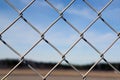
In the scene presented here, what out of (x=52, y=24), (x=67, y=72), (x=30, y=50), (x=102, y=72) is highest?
(x=67, y=72)

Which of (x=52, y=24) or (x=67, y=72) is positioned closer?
(x=52, y=24)

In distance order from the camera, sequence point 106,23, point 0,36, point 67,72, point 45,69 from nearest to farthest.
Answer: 1. point 0,36
2. point 106,23
3. point 45,69
4. point 67,72

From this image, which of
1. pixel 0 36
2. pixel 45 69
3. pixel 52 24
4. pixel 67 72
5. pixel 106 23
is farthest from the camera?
pixel 67 72

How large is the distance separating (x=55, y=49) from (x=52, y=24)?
0.47 ft

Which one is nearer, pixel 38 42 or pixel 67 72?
pixel 38 42

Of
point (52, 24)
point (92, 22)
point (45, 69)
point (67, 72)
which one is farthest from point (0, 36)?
point (67, 72)

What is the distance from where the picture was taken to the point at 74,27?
6.52ft

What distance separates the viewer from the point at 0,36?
1782mm

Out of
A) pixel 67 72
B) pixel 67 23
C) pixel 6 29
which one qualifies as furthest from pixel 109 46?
pixel 67 72

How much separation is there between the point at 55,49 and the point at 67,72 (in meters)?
33.2

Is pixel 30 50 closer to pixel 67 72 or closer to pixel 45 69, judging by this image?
pixel 45 69

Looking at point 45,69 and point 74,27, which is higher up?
point 45,69

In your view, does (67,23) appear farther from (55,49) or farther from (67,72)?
(67,72)

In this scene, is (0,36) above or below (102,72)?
below
